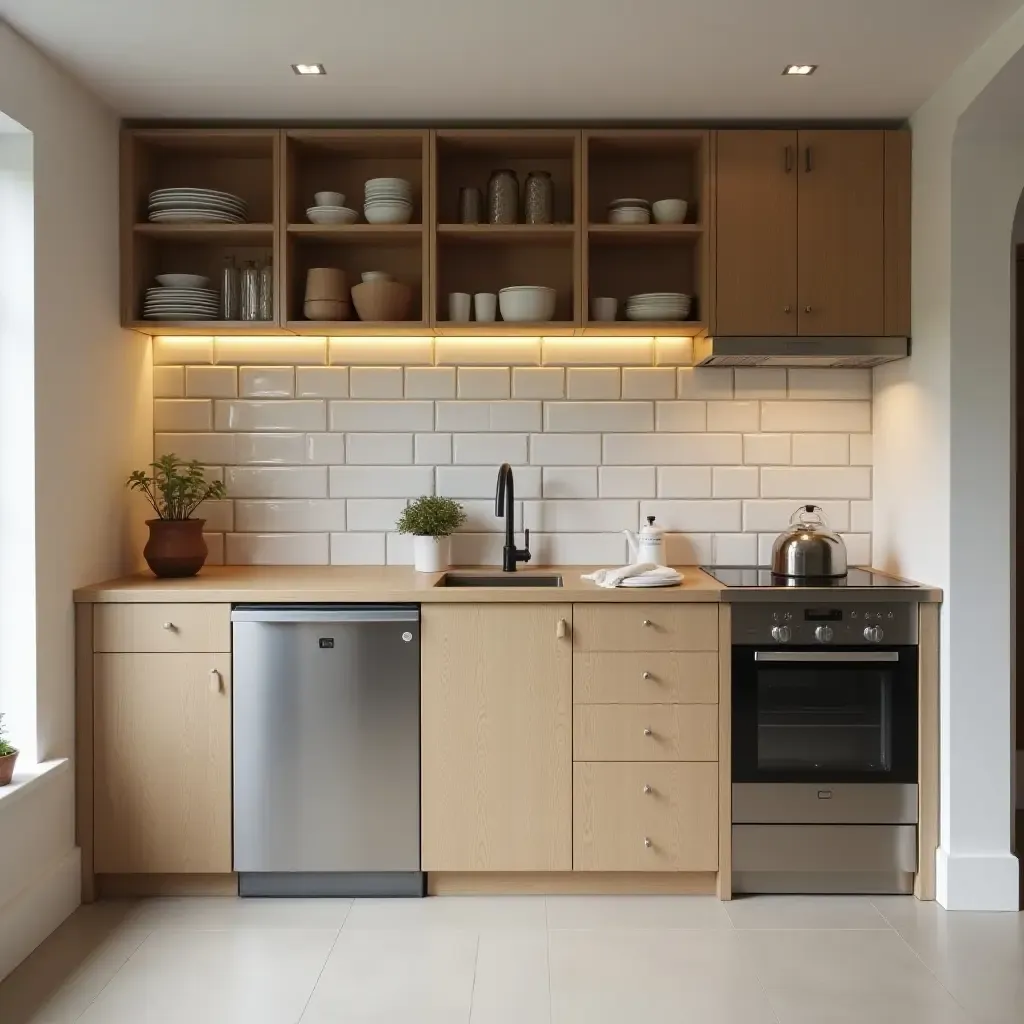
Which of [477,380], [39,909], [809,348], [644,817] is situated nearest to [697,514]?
[809,348]

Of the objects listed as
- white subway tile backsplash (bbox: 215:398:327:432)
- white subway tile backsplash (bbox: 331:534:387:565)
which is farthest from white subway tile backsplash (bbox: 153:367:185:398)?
white subway tile backsplash (bbox: 331:534:387:565)

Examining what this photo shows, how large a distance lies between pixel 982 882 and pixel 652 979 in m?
1.14

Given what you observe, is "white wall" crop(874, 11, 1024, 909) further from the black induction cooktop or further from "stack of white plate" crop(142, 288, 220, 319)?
"stack of white plate" crop(142, 288, 220, 319)

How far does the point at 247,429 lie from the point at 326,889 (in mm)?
1642

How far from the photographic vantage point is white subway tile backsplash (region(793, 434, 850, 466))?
149 inches

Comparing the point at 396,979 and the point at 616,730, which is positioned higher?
the point at 616,730

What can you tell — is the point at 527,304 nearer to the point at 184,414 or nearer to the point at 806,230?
the point at 806,230

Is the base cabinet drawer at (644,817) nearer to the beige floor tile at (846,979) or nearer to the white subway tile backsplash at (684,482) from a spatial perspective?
the beige floor tile at (846,979)

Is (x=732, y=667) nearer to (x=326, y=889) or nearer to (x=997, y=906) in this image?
(x=997, y=906)

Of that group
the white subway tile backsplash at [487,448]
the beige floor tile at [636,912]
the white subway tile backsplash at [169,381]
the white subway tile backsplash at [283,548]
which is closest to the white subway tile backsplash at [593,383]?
the white subway tile backsplash at [487,448]

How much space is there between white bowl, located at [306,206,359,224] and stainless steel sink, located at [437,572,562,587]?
49.4 inches

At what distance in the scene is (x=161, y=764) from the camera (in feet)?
10.3

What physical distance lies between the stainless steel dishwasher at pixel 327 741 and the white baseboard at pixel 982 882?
161cm

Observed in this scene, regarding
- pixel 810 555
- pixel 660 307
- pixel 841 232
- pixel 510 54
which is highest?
pixel 510 54
